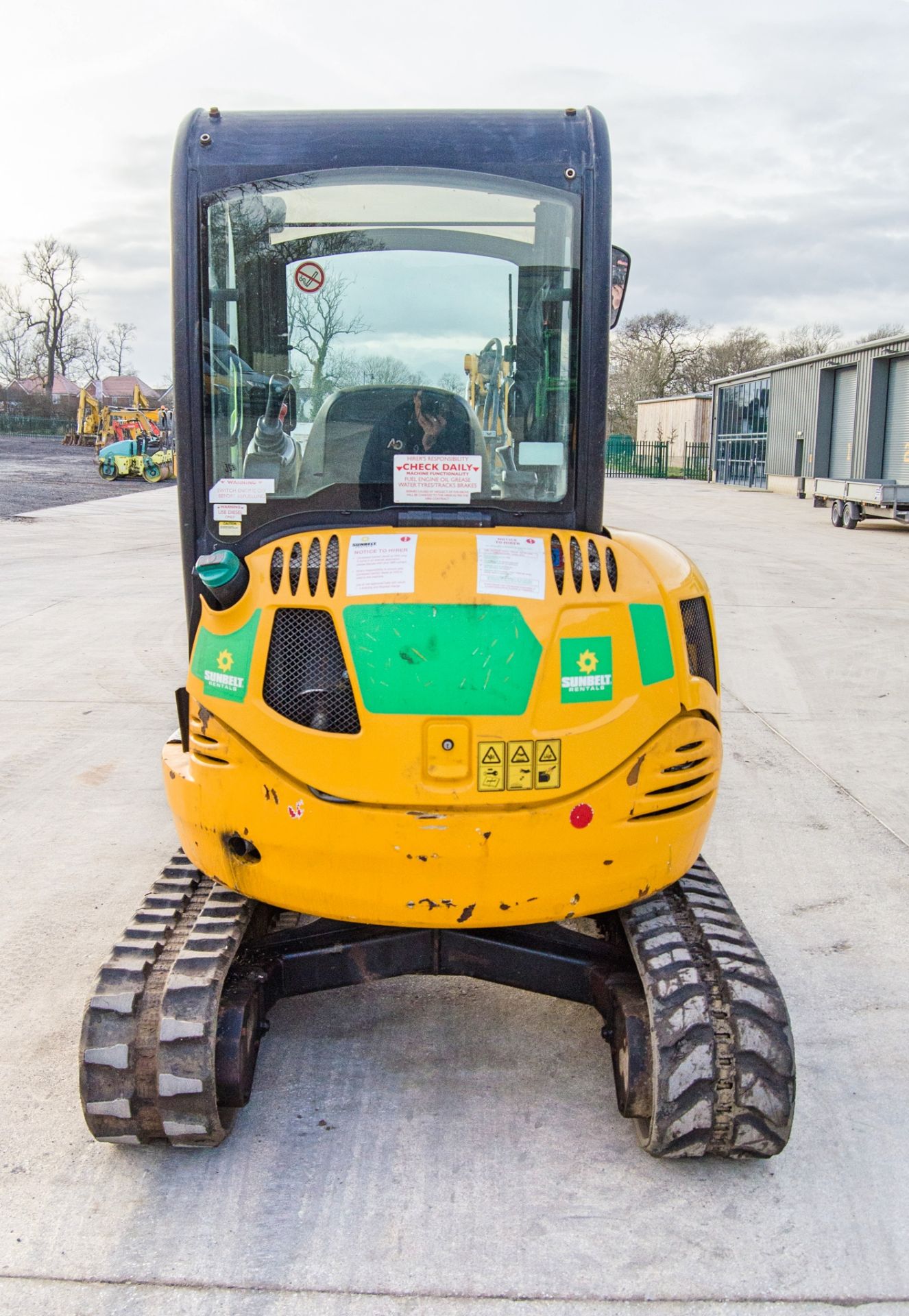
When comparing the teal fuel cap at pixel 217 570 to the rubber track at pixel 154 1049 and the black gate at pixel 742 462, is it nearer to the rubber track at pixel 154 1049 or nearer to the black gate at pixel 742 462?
the rubber track at pixel 154 1049

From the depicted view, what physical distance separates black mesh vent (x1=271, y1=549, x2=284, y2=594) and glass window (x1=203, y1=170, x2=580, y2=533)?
13.4 inches

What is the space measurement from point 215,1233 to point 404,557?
5.84ft

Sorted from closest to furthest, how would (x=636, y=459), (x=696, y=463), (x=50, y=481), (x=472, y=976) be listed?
1. (x=472, y=976)
2. (x=50, y=481)
3. (x=696, y=463)
4. (x=636, y=459)

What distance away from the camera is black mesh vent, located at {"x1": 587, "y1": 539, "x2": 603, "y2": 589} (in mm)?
3117

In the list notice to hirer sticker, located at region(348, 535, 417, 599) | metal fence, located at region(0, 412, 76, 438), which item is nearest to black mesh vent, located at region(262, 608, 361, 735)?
notice to hirer sticker, located at region(348, 535, 417, 599)

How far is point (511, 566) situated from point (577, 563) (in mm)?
201

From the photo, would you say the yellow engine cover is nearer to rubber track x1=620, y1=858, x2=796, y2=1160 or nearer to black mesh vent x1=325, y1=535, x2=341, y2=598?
black mesh vent x1=325, y1=535, x2=341, y2=598

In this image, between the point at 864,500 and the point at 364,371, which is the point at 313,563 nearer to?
the point at 364,371

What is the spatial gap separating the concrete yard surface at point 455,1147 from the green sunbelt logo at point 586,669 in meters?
1.33

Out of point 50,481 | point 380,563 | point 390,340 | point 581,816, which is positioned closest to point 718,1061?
point 581,816

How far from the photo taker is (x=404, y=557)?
3.05 metres

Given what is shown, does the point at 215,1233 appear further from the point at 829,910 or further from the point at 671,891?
the point at 829,910

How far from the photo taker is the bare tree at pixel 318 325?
11.4 ft

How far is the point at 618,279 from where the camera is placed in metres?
3.52
